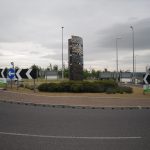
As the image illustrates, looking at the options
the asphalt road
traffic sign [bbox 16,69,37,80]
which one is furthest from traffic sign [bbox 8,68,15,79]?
the asphalt road

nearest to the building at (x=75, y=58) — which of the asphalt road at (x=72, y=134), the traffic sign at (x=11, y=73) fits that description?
the traffic sign at (x=11, y=73)

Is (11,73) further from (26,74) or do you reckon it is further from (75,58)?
(75,58)

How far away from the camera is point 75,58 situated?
1430 inches

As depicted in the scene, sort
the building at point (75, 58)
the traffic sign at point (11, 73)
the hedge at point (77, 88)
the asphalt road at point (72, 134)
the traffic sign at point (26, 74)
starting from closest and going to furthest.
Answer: the asphalt road at point (72, 134) < the traffic sign at point (11, 73) < the traffic sign at point (26, 74) < the hedge at point (77, 88) < the building at point (75, 58)

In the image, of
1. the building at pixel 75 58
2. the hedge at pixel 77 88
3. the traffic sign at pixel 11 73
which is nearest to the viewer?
the traffic sign at pixel 11 73

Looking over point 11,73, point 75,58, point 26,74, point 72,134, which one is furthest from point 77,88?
point 72,134

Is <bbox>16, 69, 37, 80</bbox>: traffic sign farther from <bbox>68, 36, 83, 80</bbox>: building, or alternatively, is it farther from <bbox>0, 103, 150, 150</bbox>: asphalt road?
<bbox>0, 103, 150, 150</bbox>: asphalt road

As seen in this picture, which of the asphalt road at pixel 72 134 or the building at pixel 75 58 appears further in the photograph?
the building at pixel 75 58

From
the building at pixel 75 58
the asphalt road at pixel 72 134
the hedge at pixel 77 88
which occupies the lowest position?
the asphalt road at pixel 72 134

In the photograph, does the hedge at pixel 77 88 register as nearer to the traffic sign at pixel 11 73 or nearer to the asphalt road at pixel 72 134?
the traffic sign at pixel 11 73

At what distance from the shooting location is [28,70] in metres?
25.7

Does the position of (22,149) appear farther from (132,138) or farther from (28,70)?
(28,70)

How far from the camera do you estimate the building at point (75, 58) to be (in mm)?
36156

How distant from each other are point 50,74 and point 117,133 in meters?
114
